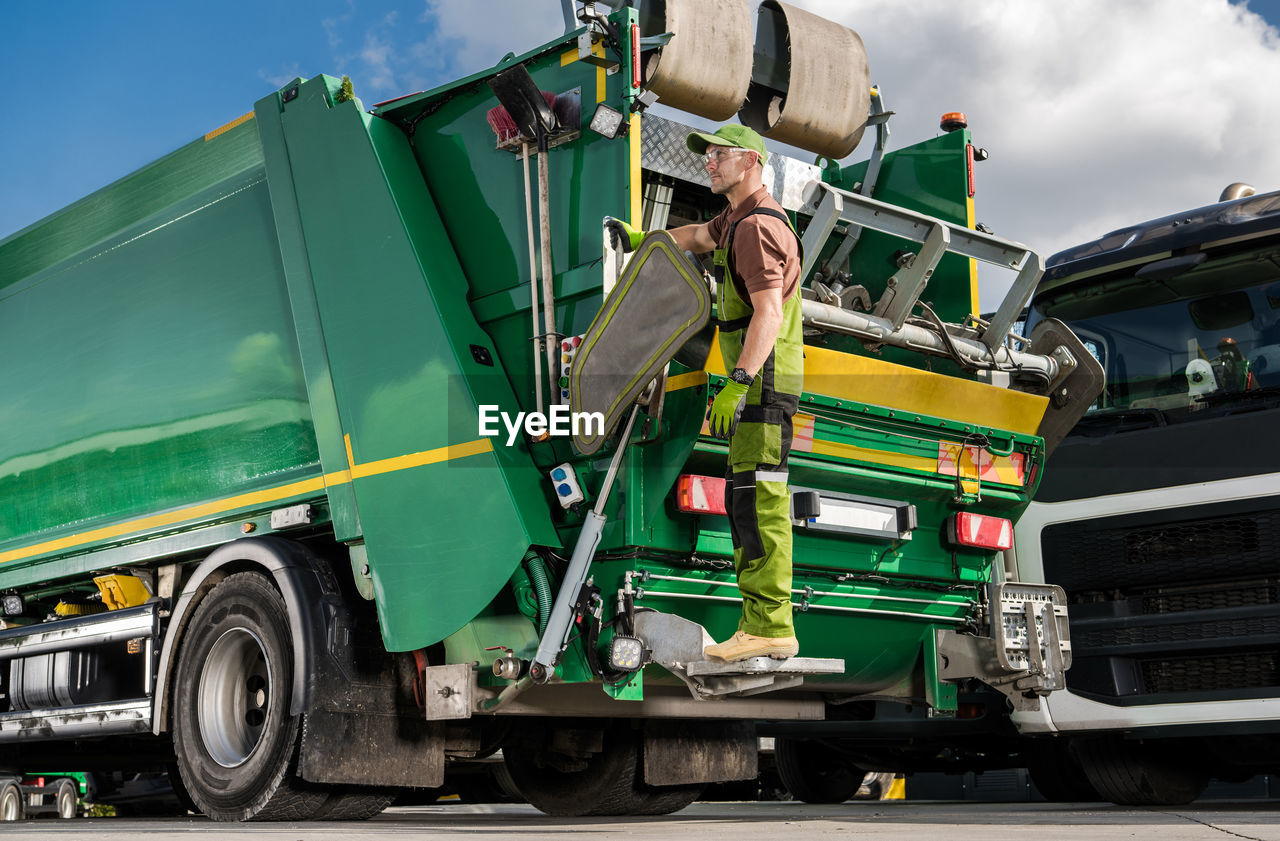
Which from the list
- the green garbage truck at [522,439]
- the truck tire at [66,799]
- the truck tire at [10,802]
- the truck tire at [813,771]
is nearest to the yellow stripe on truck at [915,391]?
the green garbage truck at [522,439]

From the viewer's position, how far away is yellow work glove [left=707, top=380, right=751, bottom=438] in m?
3.99

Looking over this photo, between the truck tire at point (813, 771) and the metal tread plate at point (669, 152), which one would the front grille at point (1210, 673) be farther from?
the metal tread plate at point (669, 152)

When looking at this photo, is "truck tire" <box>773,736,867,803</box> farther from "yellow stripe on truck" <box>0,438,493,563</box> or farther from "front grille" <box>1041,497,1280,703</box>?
"yellow stripe on truck" <box>0,438,493,563</box>

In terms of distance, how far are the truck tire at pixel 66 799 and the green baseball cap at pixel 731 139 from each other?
5745mm

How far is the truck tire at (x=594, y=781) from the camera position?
219 inches

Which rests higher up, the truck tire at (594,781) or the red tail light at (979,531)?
the red tail light at (979,531)

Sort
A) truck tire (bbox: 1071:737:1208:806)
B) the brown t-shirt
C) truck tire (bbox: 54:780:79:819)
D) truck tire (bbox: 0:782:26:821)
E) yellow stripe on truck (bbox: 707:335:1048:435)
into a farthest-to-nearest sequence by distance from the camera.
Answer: truck tire (bbox: 54:780:79:819) < truck tire (bbox: 0:782:26:821) < truck tire (bbox: 1071:737:1208:806) < yellow stripe on truck (bbox: 707:335:1048:435) < the brown t-shirt

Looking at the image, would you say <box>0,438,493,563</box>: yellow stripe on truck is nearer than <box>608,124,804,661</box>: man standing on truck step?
No

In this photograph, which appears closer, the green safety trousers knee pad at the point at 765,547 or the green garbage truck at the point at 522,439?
the green safety trousers knee pad at the point at 765,547

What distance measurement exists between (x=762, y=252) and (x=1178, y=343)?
263 centimetres

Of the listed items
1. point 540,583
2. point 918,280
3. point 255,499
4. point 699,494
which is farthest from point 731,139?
point 255,499

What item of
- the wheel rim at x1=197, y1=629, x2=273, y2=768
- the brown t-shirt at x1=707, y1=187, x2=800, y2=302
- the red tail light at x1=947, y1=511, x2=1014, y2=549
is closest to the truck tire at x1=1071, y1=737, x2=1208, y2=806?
the red tail light at x1=947, y1=511, x2=1014, y2=549

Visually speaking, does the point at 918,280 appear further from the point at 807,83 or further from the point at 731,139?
the point at 807,83

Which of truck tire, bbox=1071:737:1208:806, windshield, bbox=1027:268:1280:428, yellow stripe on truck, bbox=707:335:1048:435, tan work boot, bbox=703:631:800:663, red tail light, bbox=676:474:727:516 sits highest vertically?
windshield, bbox=1027:268:1280:428
